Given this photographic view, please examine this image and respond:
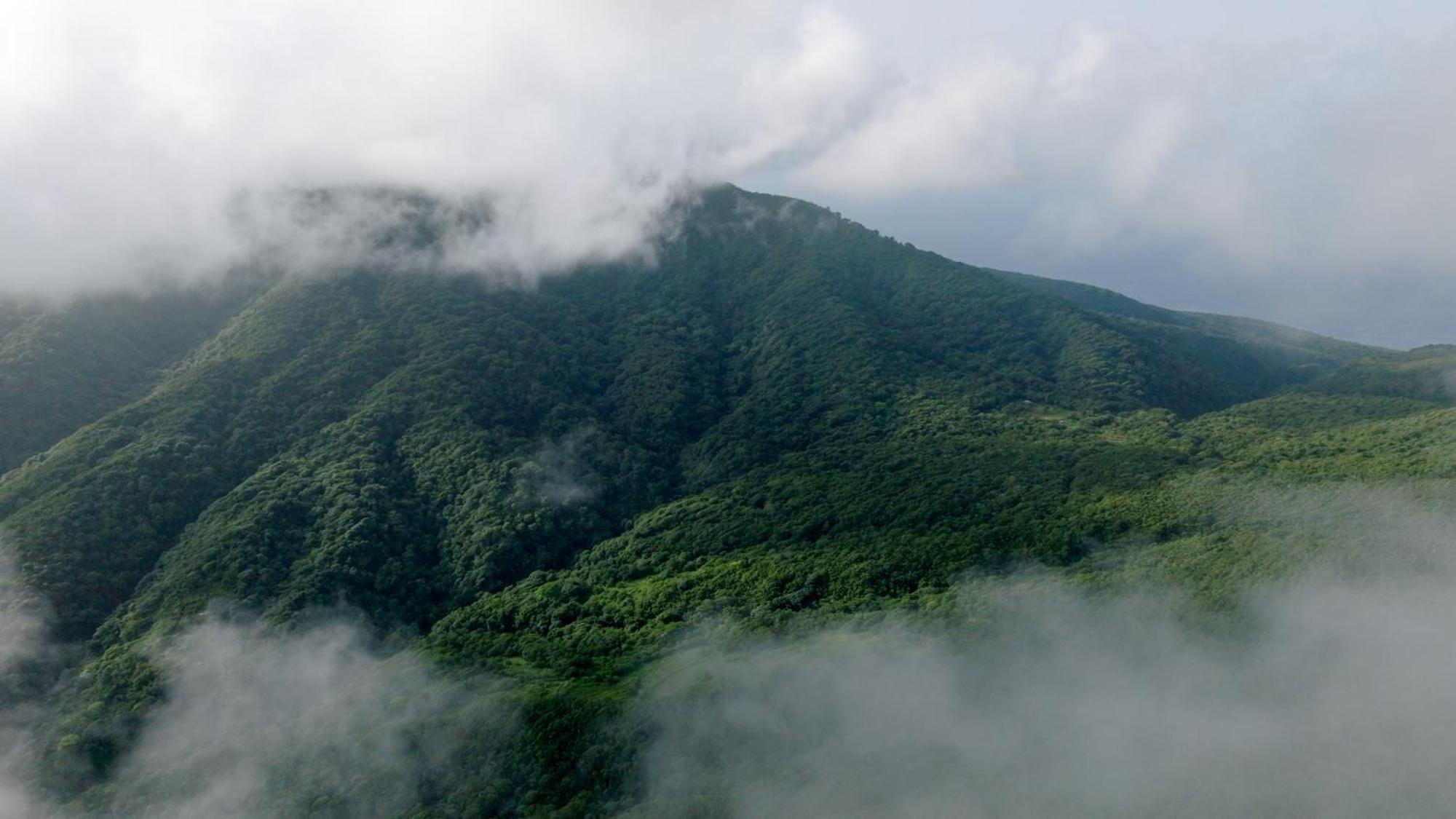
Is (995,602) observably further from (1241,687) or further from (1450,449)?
(1450,449)

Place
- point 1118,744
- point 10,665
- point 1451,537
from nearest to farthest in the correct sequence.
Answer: point 1118,744 → point 1451,537 → point 10,665

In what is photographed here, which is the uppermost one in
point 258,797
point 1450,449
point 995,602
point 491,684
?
point 1450,449

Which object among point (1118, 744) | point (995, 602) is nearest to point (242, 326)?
point (995, 602)

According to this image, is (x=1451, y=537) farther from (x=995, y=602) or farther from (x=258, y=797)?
(x=258, y=797)

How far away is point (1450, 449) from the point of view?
284 feet

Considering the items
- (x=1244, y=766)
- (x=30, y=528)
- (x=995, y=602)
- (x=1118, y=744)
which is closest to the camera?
(x=1244, y=766)

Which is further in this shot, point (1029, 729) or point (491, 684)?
point (491, 684)

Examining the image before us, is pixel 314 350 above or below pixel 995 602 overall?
above

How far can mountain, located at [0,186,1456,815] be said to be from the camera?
277 ft

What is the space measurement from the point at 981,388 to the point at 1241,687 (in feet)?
270

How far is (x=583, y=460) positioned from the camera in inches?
5015

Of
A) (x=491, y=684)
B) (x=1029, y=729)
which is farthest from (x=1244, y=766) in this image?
(x=491, y=684)

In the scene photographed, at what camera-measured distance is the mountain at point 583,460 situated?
277ft

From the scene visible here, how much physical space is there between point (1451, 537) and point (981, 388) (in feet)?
251
